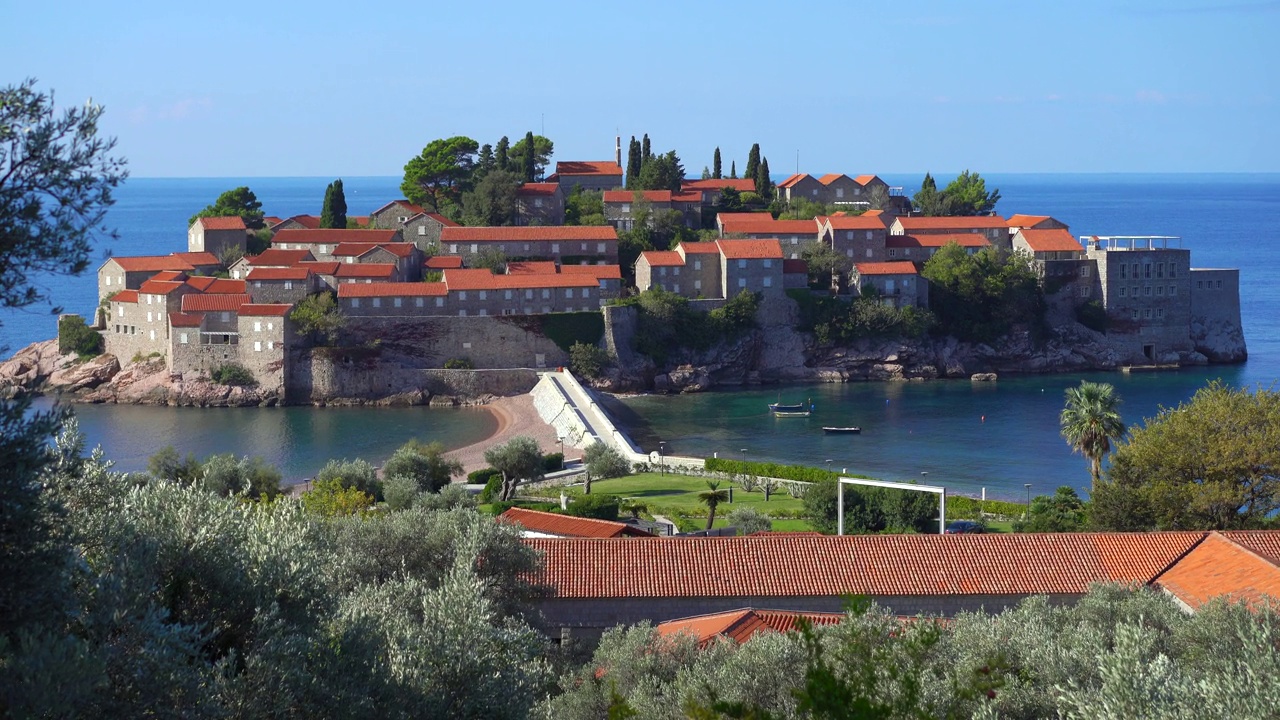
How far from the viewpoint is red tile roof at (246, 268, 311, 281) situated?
2276 inches

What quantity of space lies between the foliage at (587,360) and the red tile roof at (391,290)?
19.7ft

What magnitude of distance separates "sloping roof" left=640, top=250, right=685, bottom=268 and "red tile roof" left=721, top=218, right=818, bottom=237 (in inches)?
174

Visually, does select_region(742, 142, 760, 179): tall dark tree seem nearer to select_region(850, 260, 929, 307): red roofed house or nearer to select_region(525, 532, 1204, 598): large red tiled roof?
select_region(850, 260, 929, 307): red roofed house

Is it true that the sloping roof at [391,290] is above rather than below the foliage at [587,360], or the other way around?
above

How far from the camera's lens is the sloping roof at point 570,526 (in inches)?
990

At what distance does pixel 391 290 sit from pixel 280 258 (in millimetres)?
6342

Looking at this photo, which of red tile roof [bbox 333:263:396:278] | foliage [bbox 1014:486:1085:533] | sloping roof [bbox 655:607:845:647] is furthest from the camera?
red tile roof [bbox 333:263:396:278]

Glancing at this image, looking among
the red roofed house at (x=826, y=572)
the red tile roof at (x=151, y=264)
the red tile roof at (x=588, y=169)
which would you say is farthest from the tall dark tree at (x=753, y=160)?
the red roofed house at (x=826, y=572)

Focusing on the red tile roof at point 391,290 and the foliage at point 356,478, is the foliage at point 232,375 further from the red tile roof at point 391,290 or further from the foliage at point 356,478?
the foliage at point 356,478

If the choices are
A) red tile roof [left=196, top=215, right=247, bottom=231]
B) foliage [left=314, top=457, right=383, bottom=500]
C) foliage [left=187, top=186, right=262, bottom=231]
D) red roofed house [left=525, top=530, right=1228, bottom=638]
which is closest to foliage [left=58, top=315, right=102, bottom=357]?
red tile roof [left=196, top=215, right=247, bottom=231]

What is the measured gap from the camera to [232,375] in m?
57.5

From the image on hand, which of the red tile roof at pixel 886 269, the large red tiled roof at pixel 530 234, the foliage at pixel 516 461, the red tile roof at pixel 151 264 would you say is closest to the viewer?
the foliage at pixel 516 461

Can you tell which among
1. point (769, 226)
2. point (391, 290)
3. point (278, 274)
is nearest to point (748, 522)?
point (391, 290)

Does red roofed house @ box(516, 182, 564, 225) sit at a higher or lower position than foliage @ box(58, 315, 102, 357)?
higher
